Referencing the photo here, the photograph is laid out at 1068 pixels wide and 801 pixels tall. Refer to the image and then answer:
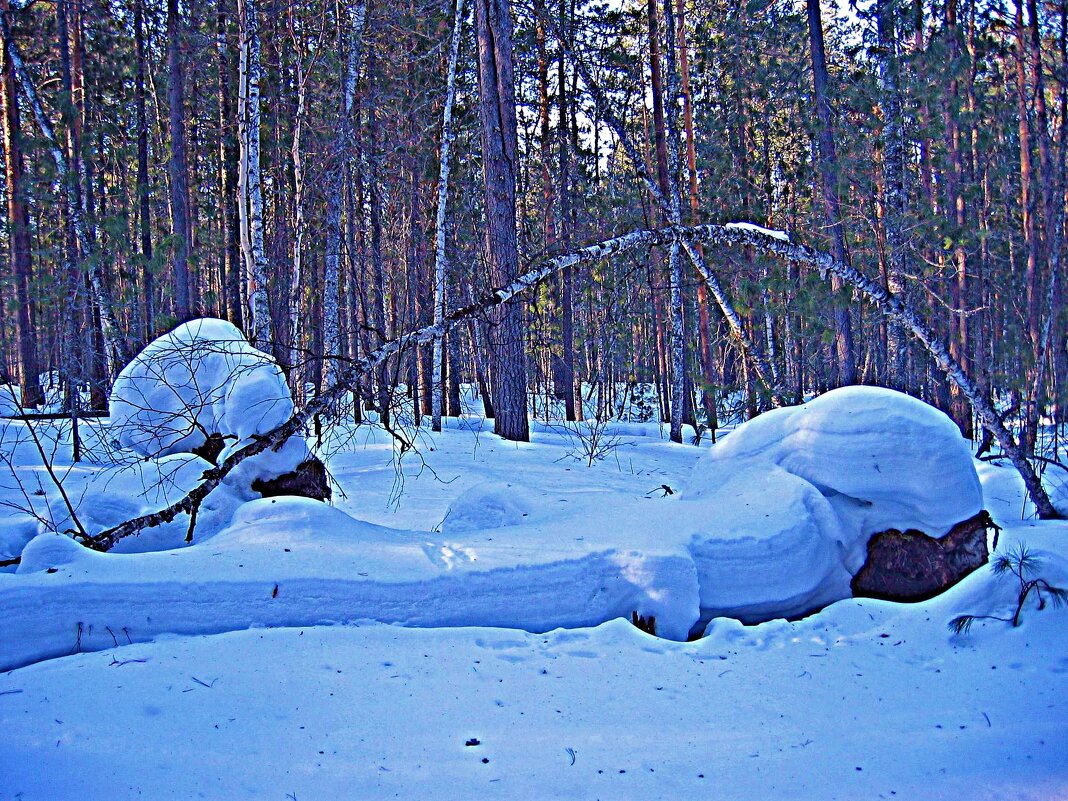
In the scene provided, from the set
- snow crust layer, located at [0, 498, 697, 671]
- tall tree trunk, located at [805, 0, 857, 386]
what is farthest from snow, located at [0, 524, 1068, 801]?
tall tree trunk, located at [805, 0, 857, 386]

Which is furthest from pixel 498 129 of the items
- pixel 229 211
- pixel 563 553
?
pixel 229 211

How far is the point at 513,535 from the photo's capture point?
398 cm

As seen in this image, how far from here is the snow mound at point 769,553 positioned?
368cm

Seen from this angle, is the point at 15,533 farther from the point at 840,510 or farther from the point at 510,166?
the point at 510,166

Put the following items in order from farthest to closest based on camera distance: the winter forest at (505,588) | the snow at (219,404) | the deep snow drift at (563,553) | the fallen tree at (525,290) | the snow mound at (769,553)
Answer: the snow at (219,404) → the fallen tree at (525,290) → the snow mound at (769,553) → the deep snow drift at (563,553) → the winter forest at (505,588)

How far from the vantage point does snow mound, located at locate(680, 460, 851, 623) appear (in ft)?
12.1

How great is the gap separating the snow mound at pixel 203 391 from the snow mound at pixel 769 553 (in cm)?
293

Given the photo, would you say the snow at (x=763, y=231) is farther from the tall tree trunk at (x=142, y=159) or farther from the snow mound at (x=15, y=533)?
the tall tree trunk at (x=142, y=159)

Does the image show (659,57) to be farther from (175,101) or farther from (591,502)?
(591,502)

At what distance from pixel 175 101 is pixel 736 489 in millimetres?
11051

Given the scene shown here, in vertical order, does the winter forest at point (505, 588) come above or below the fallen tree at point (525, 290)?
below

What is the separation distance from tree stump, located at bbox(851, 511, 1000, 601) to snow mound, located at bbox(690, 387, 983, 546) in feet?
0.22

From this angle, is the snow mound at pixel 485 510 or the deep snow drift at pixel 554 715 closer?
the deep snow drift at pixel 554 715

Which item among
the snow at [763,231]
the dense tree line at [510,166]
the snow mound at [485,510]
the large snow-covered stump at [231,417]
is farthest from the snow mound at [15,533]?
the snow at [763,231]
